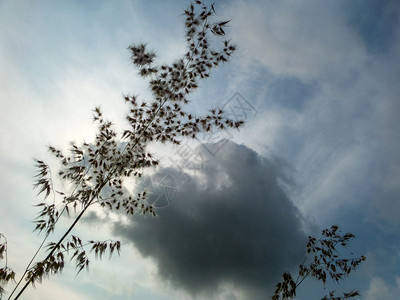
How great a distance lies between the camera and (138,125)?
21.1ft

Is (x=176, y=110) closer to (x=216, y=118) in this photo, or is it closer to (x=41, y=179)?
(x=216, y=118)

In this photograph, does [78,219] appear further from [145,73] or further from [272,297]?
[272,297]

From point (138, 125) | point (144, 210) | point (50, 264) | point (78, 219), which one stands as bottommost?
point (50, 264)

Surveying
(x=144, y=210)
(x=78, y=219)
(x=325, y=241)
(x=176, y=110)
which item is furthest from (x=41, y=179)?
(x=325, y=241)

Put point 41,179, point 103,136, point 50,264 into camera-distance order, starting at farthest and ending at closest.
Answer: point 103,136 → point 41,179 → point 50,264

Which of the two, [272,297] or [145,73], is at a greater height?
[145,73]

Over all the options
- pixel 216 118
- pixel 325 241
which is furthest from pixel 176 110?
pixel 325 241

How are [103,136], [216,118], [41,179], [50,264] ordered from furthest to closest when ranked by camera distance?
[216,118], [103,136], [41,179], [50,264]

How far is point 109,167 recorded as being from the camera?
6035 millimetres

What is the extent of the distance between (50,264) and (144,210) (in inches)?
89.0

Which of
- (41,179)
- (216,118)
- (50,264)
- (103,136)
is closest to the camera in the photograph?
(50,264)

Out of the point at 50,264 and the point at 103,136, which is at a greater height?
the point at 103,136

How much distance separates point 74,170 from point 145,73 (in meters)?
3.11

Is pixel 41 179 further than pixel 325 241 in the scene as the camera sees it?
No
